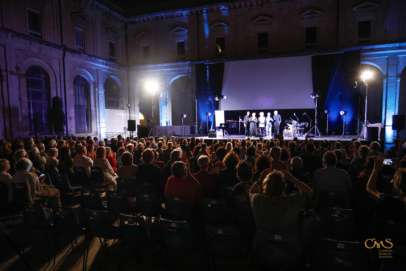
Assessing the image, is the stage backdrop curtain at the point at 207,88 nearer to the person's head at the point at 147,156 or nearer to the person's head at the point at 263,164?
the person's head at the point at 147,156

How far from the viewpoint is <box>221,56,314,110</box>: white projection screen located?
17031 millimetres

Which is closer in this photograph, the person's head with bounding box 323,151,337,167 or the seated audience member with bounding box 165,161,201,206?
the seated audience member with bounding box 165,161,201,206

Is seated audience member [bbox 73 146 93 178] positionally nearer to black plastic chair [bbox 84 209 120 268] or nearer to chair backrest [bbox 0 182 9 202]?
chair backrest [bbox 0 182 9 202]

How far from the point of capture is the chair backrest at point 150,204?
12.1 feet

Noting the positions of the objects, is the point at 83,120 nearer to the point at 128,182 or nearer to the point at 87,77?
the point at 87,77

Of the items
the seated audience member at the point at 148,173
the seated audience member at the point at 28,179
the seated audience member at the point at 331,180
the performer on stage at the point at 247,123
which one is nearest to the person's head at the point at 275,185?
the seated audience member at the point at 331,180

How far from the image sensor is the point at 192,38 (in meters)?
20.5

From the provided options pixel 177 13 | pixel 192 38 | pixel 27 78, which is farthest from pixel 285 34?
pixel 27 78

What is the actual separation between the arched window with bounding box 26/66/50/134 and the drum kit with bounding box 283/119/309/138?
1472 cm

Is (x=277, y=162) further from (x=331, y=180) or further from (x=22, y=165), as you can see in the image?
(x=22, y=165)

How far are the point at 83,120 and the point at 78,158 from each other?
13351 millimetres

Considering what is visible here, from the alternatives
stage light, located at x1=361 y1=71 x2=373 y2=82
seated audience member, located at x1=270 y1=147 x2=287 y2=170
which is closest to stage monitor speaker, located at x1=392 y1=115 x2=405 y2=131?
stage light, located at x1=361 y1=71 x2=373 y2=82

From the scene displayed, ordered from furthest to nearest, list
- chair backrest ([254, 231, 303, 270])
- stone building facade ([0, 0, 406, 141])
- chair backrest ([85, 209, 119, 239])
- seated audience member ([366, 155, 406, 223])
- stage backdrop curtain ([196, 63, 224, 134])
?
stage backdrop curtain ([196, 63, 224, 134]), stone building facade ([0, 0, 406, 141]), chair backrest ([85, 209, 119, 239]), seated audience member ([366, 155, 406, 223]), chair backrest ([254, 231, 303, 270])

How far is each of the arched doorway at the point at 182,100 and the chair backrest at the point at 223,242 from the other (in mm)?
21553
